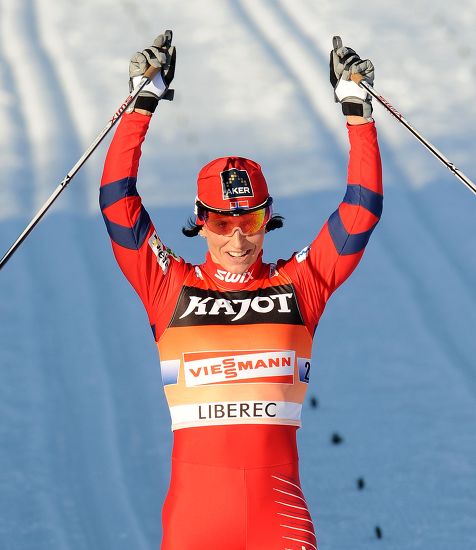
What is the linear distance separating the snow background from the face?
6.38 feet

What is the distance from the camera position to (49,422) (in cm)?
602

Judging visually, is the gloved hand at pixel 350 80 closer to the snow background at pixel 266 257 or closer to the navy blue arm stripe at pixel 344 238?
the navy blue arm stripe at pixel 344 238

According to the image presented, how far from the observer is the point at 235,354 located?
3.58 m

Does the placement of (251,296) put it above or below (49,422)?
below

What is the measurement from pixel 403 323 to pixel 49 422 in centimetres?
197

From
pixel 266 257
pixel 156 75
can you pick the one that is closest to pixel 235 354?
pixel 156 75

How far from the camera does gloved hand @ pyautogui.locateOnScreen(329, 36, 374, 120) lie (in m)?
3.70

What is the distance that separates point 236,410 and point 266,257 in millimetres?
3854

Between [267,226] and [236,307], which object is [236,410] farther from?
[267,226]

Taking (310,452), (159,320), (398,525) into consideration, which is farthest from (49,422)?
(159,320)

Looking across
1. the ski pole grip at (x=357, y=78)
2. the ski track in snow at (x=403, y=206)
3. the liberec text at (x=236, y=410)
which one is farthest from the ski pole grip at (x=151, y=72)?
the ski track in snow at (x=403, y=206)

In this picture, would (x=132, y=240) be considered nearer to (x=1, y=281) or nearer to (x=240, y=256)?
(x=240, y=256)

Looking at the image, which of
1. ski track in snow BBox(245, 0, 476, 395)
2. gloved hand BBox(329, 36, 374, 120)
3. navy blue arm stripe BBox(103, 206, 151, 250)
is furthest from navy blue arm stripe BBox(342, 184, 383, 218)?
ski track in snow BBox(245, 0, 476, 395)

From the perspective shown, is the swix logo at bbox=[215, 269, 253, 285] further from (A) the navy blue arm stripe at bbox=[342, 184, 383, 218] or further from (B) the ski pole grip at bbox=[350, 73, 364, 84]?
(B) the ski pole grip at bbox=[350, 73, 364, 84]
